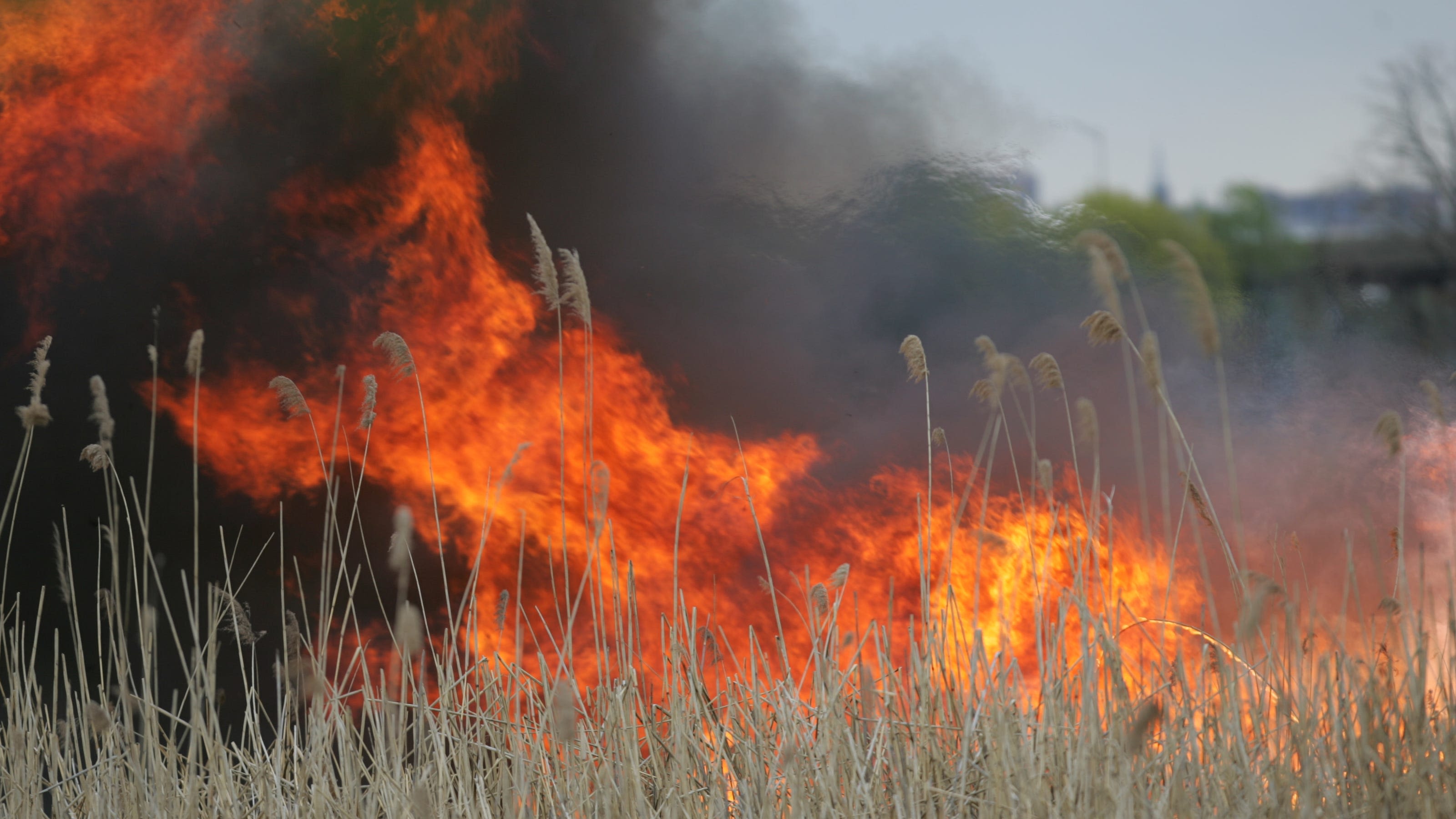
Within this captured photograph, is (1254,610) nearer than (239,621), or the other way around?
(1254,610)

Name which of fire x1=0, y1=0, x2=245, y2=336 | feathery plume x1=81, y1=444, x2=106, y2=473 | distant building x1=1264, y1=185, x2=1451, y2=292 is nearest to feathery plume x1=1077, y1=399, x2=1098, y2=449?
distant building x1=1264, y1=185, x2=1451, y2=292

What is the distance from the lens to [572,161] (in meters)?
2.60

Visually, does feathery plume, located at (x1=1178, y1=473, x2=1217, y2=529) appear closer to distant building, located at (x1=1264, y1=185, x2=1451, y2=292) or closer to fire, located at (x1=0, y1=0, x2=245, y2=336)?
distant building, located at (x1=1264, y1=185, x2=1451, y2=292)

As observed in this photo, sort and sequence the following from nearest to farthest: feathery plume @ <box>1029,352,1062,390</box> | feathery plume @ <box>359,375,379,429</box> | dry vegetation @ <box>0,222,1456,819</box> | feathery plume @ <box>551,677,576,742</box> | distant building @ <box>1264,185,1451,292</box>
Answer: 1. feathery plume @ <box>551,677,576,742</box>
2. dry vegetation @ <box>0,222,1456,819</box>
3. feathery plume @ <box>359,375,379,429</box>
4. feathery plume @ <box>1029,352,1062,390</box>
5. distant building @ <box>1264,185,1451,292</box>

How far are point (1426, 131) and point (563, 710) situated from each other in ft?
8.37

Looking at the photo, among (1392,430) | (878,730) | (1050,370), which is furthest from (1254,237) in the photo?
(878,730)

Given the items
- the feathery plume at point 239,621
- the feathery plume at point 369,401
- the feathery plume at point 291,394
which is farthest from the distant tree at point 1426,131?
the feathery plume at point 239,621

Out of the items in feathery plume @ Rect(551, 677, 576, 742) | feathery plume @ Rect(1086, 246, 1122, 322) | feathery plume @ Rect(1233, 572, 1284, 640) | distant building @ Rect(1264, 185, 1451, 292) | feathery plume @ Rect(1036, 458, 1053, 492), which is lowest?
feathery plume @ Rect(551, 677, 576, 742)

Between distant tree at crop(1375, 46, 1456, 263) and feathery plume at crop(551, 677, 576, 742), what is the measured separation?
2370 mm

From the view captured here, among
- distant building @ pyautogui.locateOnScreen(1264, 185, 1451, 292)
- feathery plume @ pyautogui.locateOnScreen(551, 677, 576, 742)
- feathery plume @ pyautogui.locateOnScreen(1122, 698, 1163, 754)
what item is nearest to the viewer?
feathery plume @ pyautogui.locateOnScreen(1122, 698, 1163, 754)

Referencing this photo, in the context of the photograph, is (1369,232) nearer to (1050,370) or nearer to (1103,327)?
(1050,370)

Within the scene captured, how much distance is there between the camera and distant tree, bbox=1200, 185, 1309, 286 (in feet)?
7.75

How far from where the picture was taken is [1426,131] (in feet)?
7.73

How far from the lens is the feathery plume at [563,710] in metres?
1.22
